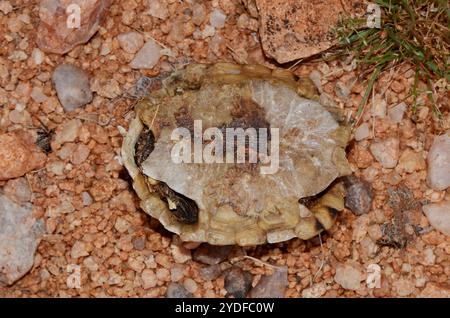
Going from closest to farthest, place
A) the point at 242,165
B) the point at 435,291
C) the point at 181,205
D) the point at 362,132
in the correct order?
the point at 242,165
the point at 181,205
the point at 435,291
the point at 362,132

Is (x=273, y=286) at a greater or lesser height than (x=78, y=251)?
lesser

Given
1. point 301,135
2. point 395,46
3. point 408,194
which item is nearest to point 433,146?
point 408,194

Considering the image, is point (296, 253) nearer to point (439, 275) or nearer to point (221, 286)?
point (221, 286)

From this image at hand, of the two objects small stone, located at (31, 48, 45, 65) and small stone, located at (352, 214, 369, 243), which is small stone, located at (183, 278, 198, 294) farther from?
small stone, located at (31, 48, 45, 65)

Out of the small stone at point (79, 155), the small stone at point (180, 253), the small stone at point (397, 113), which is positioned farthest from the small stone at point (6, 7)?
the small stone at point (397, 113)

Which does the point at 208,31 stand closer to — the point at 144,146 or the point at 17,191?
the point at 144,146

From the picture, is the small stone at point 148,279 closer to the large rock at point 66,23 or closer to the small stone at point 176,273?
the small stone at point 176,273

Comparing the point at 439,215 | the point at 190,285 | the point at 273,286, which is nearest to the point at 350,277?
the point at 273,286
